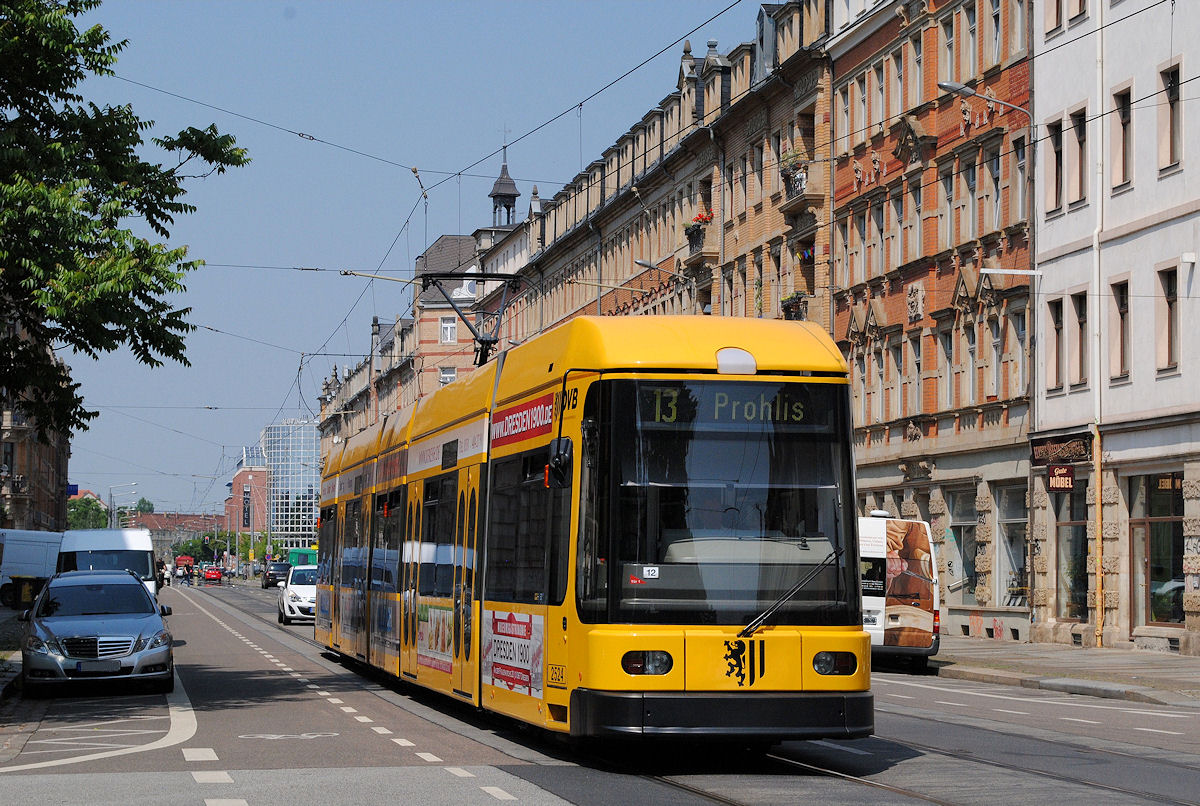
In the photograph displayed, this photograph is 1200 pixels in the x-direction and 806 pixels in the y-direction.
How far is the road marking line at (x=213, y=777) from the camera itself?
515 inches

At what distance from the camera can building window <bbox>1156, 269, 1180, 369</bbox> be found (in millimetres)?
33375

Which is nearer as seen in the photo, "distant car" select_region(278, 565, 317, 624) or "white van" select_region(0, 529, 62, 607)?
"distant car" select_region(278, 565, 317, 624)

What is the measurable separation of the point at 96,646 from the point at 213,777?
1020 cm

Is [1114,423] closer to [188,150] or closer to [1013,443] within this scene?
[1013,443]

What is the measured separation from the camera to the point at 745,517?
43.7ft

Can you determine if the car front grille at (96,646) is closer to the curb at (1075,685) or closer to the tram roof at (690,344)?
the tram roof at (690,344)

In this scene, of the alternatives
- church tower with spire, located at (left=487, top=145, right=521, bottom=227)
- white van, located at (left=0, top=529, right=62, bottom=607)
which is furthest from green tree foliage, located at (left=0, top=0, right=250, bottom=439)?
church tower with spire, located at (left=487, top=145, right=521, bottom=227)

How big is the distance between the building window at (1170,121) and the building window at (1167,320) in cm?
200

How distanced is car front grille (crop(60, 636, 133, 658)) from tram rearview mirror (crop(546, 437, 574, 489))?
10.7 meters

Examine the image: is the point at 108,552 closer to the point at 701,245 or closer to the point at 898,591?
the point at 898,591

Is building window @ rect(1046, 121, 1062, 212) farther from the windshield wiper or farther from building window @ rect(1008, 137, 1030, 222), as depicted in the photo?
the windshield wiper

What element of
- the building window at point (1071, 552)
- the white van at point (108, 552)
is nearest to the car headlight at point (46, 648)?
the white van at point (108, 552)

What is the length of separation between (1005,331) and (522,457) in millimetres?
25721

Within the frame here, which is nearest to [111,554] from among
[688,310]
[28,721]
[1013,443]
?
[1013,443]
